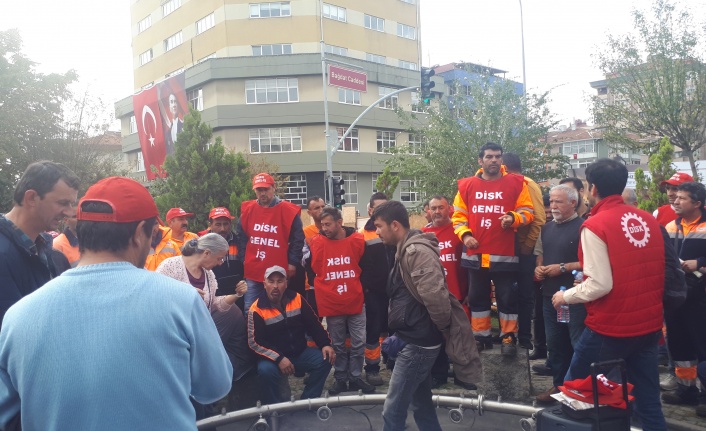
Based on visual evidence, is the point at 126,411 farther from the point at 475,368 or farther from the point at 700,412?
the point at 700,412

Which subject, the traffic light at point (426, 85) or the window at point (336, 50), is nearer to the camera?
the traffic light at point (426, 85)

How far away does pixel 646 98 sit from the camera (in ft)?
63.2

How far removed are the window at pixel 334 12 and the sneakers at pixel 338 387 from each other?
119 ft

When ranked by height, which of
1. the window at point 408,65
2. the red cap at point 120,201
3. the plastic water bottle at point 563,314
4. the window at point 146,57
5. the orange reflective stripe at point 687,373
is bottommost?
the orange reflective stripe at point 687,373

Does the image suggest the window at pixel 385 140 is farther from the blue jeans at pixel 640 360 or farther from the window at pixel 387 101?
the blue jeans at pixel 640 360

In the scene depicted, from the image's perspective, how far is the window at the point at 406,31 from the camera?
4444 centimetres

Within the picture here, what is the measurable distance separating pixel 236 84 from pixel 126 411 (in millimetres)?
37442

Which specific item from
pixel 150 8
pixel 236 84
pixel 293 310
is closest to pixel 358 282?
pixel 293 310

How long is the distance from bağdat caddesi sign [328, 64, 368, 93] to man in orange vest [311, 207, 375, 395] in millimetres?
13394

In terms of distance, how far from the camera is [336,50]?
129 feet

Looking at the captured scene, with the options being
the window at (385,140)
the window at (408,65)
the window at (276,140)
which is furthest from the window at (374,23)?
the window at (276,140)

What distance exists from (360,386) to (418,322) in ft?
8.46

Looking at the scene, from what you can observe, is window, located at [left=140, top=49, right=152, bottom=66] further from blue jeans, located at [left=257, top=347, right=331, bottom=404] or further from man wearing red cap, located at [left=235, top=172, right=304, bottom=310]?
blue jeans, located at [left=257, top=347, right=331, bottom=404]

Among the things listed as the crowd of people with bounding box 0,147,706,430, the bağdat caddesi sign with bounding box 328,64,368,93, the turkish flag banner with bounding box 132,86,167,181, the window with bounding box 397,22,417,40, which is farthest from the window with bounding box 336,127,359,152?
the crowd of people with bounding box 0,147,706,430
